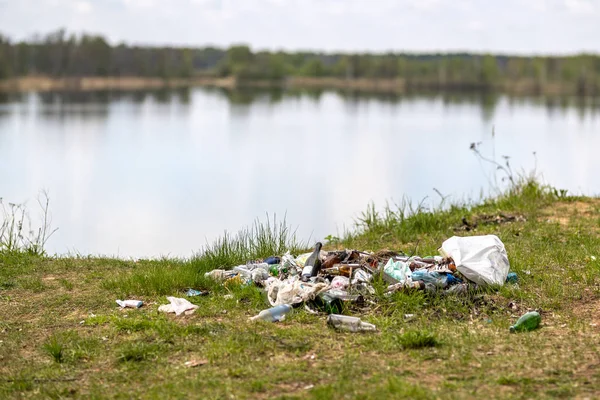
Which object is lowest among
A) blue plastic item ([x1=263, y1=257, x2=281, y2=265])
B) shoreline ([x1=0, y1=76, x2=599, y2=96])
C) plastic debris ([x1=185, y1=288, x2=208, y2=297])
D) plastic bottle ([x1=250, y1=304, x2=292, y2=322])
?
shoreline ([x1=0, y1=76, x2=599, y2=96])

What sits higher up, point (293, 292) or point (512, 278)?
point (293, 292)

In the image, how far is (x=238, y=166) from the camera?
2556cm

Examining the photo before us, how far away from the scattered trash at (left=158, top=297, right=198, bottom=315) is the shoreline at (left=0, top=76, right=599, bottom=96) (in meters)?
76.4

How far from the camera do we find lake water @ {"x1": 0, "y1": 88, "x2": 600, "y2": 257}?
16.2 metres

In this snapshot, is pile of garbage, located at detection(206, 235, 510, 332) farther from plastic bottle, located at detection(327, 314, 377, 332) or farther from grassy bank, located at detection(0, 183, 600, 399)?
grassy bank, located at detection(0, 183, 600, 399)

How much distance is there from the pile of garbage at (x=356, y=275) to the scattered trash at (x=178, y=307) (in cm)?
59

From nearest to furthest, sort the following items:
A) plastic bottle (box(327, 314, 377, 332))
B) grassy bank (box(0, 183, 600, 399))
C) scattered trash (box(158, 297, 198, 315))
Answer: grassy bank (box(0, 183, 600, 399)) < plastic bottle (box(327, 314, 377, 332)) < scattered trash (box(158, 297, 198, 315))

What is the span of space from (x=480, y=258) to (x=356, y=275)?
1.06 m

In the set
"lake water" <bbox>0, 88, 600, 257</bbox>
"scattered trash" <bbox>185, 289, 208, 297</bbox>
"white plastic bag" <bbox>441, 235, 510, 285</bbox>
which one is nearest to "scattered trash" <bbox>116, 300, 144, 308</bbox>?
"scattered trash" <bbox>185, 289, 208, 297</bbox>

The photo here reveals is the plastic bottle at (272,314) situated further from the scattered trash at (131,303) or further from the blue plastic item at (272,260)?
the blue plastic item at (272,260)

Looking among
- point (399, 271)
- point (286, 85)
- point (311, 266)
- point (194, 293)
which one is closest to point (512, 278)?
point (399, 271)

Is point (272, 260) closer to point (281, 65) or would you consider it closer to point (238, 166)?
point (238, 166)

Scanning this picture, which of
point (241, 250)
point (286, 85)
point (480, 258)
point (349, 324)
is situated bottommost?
point (286, 85)

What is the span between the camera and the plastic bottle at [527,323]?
5516 mm
